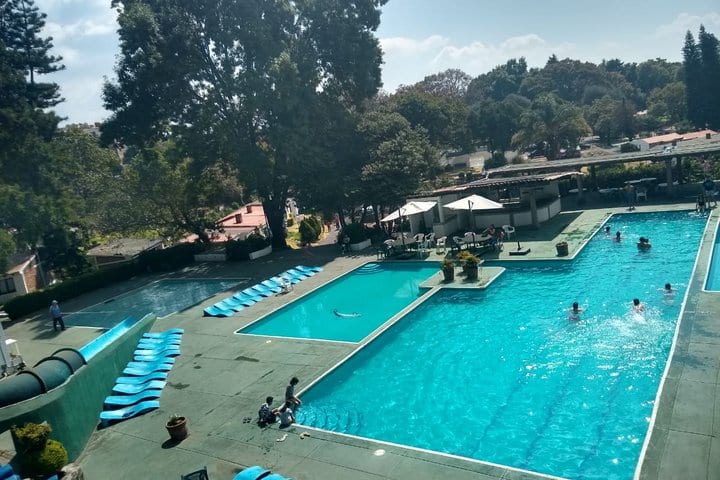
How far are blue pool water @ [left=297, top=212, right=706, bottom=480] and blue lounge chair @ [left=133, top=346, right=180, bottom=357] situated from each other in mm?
6933

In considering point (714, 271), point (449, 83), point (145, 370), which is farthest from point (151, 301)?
point (449, 83)

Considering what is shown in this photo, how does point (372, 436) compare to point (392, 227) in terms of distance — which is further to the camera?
point (392, 227)

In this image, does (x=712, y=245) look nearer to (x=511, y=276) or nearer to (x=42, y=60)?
(x=511, y=276)

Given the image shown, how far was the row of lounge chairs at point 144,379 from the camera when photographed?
14672 millimetres

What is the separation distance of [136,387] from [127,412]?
1.56 metres

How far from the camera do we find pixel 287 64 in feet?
102

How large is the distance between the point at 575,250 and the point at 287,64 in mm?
19585

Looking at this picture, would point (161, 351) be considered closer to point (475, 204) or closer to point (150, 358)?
point (150, 358)

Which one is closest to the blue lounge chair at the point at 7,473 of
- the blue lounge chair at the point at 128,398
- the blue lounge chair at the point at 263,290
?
the blue lounge chair at the point at 128,398

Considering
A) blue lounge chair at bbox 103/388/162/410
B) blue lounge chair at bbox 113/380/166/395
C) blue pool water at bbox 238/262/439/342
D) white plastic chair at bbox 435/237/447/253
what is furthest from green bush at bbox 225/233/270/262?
blue lounge chair at bbox 103/388/162/410

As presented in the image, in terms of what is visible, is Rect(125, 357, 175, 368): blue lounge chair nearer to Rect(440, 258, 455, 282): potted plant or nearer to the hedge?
Rect(440, 258, 455, 282): potted plant

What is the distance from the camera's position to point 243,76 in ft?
105

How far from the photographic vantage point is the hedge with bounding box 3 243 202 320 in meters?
29.9

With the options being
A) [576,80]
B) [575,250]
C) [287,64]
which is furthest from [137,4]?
[576,80]
